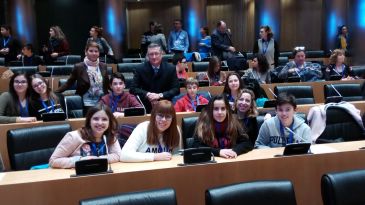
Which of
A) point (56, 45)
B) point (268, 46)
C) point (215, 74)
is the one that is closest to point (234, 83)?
point (215, 74)

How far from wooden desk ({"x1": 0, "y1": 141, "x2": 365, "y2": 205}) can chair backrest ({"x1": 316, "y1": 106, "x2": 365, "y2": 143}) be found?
1.26m

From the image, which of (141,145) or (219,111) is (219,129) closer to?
(219,111)

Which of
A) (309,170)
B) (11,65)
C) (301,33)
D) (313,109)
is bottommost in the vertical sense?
(309,170)

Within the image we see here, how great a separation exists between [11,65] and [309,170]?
24.3 ft

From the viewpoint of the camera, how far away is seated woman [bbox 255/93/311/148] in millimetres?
3299

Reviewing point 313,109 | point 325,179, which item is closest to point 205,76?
point 313,109

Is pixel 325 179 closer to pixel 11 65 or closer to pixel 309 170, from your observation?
pixel 309 170

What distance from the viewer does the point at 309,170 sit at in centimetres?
259

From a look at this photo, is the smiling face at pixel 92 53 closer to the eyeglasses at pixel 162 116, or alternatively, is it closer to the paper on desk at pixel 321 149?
the eyeglasses at pixel 162 116

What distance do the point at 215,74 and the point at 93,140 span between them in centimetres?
365

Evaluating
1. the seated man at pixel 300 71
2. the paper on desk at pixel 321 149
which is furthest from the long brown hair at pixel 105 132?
the seated man at pixel 300 71

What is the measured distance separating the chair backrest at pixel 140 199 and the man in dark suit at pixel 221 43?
22.2 ft

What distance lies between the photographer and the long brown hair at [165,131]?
2941 mm

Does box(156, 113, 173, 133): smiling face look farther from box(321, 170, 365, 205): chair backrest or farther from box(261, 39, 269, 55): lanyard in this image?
A: box(261, 39, 269, 55): lanyard
